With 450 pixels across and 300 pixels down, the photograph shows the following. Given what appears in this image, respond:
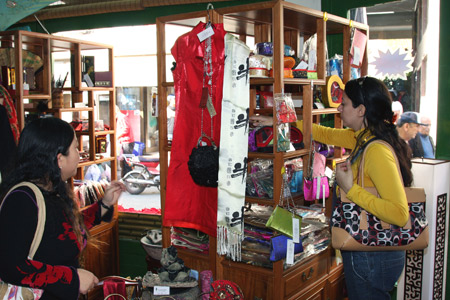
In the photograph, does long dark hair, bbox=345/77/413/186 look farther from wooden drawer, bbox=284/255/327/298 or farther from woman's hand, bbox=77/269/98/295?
woman's hand, bbox=77/269/98/295

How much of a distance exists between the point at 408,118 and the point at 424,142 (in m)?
0.25

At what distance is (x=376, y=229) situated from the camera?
2334 mm

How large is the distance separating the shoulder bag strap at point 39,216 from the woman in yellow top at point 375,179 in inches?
56.8

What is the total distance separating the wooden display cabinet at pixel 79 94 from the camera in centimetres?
385

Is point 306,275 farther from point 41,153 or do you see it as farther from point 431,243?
point 41,153

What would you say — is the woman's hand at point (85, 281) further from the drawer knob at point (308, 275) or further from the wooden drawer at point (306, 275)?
the drawer knob at point (308, 275)

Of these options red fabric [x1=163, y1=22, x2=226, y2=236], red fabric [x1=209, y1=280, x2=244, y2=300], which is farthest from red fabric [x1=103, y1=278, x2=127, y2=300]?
red fabric [x1=209, y1=280, x2=244, y2=300]

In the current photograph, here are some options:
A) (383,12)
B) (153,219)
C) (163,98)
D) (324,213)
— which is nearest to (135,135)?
(153,219)

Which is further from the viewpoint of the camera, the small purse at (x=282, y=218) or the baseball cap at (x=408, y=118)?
the baseball cap at (x=408, y=118)

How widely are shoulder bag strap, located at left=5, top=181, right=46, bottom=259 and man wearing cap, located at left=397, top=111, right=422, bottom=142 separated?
302 cm

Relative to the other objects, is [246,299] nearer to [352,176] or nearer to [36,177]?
[352,176]

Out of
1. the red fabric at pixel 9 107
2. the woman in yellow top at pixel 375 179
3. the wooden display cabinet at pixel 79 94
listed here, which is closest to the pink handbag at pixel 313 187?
the woman in yellow top at pixel 375 179

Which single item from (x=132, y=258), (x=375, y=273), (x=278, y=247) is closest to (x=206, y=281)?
(x=278, y=247)

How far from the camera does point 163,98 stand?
3240mm
